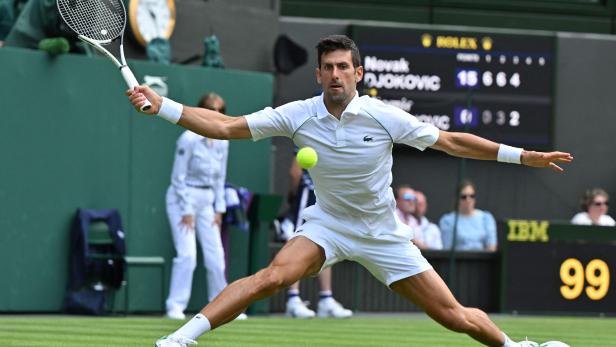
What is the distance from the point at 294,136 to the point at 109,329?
408 cm

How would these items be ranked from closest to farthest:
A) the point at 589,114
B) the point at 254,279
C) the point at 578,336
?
1. the point at 254,279
2. the point at 578,336
3. the point at 589,114

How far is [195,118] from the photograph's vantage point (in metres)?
8.20

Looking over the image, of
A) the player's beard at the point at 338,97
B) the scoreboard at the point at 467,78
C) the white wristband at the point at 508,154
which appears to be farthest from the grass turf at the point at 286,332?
the scoreboard at the point at 467,78

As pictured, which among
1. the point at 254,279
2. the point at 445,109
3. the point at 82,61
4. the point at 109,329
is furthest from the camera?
the point at 445,109

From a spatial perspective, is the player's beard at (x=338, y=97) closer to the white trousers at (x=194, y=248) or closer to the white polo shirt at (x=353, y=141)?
the white polo shirt at (x=353, y=141)

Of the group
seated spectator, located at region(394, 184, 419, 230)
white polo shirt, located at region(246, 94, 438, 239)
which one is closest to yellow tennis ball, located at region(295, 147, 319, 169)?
white polo shirt, located at region(246, 94, 438, 239)

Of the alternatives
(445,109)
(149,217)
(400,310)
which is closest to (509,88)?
(445,109)

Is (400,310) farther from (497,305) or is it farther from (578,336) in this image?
(578,336)

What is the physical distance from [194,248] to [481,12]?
26.3ft

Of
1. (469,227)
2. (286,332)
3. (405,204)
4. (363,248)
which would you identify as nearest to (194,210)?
(286,332)

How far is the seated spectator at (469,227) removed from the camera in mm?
17438

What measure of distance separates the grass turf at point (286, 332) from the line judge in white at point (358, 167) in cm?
225

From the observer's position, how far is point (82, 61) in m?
14.7

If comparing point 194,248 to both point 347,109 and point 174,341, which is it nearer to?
point 347,109
